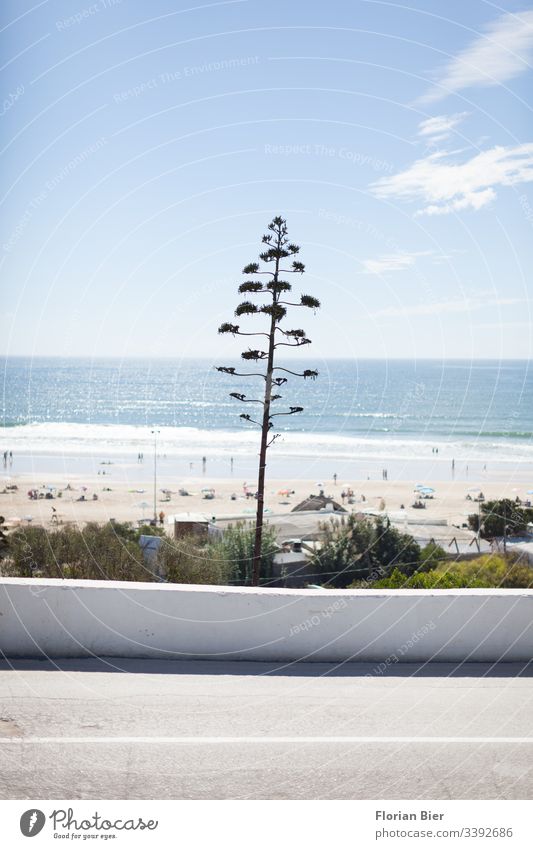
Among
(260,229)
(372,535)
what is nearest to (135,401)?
(260,229)

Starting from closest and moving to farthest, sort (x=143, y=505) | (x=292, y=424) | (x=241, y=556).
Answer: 1. (x=241, y=556)
2. (x=143, y=505)
3. (x=292, y=424)

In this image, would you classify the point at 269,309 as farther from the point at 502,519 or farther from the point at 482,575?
the point at 502,519

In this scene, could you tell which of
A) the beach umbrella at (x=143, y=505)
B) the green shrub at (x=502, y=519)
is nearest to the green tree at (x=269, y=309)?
the green shrub at (x=502, y=519)

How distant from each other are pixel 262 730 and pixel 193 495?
93.2 feet

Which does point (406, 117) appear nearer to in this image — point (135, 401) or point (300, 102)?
point (300, 102)

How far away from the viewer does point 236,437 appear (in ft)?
142

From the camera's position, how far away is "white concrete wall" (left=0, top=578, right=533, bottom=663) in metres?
3.90

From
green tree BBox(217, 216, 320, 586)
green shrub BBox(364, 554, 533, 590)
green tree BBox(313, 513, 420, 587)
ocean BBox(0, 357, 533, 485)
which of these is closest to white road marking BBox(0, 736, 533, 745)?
green shrub BBox(364, 554, 533, 590)

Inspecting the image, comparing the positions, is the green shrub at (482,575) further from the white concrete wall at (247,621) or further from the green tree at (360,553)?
the white concrete wall at (247,621)

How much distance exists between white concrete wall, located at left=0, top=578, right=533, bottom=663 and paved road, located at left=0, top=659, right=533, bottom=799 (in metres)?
0.08

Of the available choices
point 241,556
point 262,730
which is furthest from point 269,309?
point 262,730

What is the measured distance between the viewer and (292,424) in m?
46.5

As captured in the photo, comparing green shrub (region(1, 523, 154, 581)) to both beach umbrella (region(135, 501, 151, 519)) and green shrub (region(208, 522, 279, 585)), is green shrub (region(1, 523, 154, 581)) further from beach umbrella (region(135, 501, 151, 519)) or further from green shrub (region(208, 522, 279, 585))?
beach umbrella (region(135, 501, 151, 519))

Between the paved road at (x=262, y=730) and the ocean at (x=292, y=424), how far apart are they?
31425 mm
